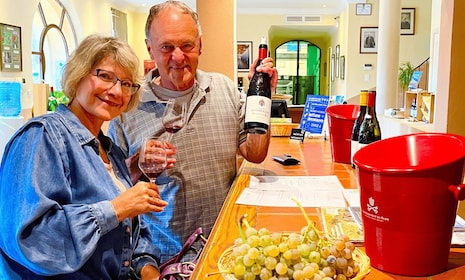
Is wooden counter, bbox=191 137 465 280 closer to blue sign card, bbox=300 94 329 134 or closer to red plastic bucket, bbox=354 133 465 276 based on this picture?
red plastic bucket, bbox=354 133 465 276

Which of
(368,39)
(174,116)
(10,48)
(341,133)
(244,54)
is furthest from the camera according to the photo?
(244,54)

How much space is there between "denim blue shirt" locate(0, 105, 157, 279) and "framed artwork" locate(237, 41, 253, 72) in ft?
33.6

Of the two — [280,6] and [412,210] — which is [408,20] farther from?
[412,210]

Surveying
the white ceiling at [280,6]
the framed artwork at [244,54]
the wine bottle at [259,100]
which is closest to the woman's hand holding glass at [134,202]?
the wine bottle at [259,100]

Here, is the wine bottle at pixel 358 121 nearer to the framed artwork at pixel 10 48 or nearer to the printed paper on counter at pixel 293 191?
the printed paper on counter at pixel 293 191

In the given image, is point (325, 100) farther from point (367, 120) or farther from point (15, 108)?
point (15, 108)

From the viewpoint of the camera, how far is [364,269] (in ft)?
2.73

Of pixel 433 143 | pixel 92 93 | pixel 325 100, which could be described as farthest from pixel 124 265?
pixel 325 100

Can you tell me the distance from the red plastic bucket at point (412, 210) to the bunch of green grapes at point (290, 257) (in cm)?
13

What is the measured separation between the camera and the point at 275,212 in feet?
4.33

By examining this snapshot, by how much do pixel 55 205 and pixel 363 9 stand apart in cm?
992

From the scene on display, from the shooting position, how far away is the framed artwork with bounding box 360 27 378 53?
400 inches

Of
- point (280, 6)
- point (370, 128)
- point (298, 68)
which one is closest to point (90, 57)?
point (370, 128)

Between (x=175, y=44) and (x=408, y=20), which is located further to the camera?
(x=408, y=20)
